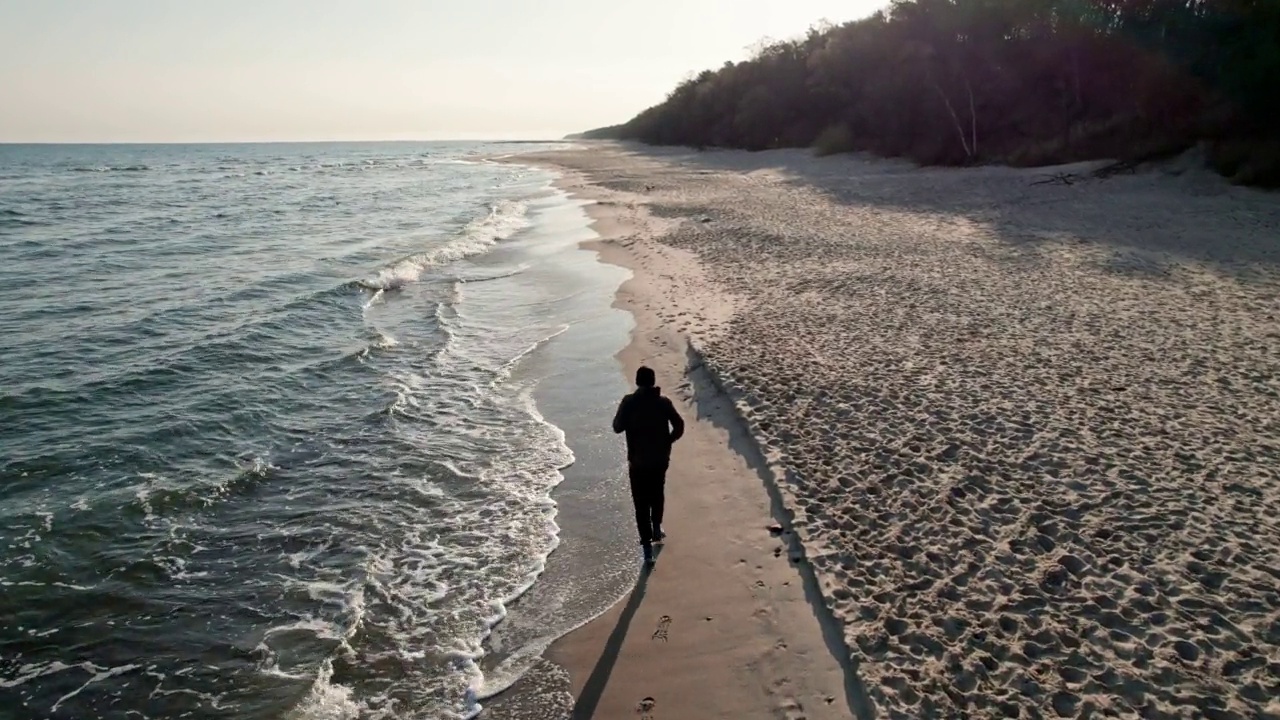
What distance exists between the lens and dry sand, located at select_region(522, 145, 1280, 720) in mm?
5570

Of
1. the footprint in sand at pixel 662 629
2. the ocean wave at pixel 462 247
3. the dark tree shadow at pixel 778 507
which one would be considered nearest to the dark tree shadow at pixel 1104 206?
the ocean wave at pixel 462 247

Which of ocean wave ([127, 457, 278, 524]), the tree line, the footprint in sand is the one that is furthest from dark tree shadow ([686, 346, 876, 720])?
the tree line

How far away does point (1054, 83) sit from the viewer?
41312 millimetres

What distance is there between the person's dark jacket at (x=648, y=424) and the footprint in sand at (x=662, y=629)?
1.38m

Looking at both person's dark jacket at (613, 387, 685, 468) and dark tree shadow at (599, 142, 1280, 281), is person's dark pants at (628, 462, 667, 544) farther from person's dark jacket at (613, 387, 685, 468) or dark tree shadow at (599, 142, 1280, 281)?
dark tree shadow at (599, 142, 1280, 281)

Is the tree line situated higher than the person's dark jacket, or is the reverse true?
the tree line

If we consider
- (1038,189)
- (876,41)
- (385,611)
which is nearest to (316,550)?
(385,611)

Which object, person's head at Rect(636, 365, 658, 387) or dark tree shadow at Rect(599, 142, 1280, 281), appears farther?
dark tree shadow at Rect(599, 142, 1280, 281)

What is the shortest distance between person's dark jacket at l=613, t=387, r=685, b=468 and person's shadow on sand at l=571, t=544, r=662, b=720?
115cm

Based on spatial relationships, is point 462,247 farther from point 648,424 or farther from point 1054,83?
point 1054,83

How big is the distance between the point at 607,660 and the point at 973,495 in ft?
13.1

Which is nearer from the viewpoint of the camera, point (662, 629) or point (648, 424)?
point (662, 629)

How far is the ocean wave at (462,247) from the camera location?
22.9 m

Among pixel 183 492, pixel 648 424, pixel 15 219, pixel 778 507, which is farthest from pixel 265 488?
pixel 15 219
